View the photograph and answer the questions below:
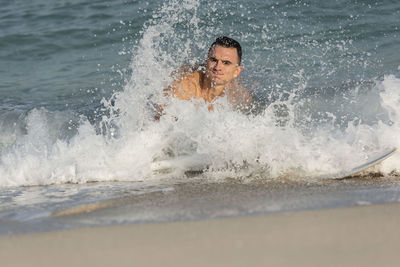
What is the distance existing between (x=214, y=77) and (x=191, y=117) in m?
0.71

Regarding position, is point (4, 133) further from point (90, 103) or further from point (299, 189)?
point (299, 189)

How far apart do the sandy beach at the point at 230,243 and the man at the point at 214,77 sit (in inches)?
96.4

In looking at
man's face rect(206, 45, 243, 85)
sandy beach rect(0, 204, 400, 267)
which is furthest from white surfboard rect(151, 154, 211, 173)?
sandy beach rect(0, 204, 400, 267)

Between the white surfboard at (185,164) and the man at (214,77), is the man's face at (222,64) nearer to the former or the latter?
the man at (214,77)

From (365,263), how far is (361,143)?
2129mm

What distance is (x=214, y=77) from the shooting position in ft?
18.4

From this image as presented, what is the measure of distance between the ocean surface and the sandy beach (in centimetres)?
19

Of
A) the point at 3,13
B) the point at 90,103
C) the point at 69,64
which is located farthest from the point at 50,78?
the point at 3,13

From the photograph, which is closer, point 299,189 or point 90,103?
point 299,189

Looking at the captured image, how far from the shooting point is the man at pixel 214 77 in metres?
5.48

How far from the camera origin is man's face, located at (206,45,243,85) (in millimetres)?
5473

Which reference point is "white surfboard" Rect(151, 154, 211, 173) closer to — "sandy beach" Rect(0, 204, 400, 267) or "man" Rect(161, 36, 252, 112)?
"man" Rect(161, 36, 252, 112)

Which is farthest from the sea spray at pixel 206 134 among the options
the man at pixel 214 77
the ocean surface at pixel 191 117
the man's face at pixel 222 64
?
the man's face at pixel 222 64

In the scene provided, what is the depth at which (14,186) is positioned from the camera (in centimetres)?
458
